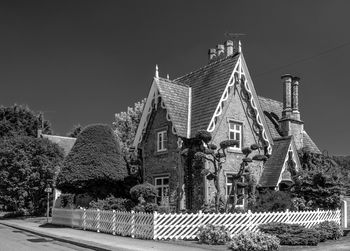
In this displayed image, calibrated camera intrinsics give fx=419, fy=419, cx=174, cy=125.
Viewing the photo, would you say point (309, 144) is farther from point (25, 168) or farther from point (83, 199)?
point (25, 168)

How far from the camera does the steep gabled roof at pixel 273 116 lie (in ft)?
96.7

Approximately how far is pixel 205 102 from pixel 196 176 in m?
4.48

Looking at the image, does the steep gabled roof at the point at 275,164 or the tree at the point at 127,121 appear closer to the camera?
the steep gabled roof at the point at 275,164

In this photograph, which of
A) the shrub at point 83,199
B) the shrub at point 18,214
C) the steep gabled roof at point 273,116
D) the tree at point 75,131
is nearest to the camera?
the shrub at point 83,199

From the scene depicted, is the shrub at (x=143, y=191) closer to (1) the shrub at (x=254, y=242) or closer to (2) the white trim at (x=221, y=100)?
(2) the white trim at (x=221, y=100)

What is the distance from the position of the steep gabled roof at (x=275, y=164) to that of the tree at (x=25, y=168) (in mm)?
17922

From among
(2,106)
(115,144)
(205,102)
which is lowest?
(115,144)

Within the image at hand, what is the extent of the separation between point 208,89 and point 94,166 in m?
8.22

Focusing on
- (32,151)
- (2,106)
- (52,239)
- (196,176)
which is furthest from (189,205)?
(2,106)

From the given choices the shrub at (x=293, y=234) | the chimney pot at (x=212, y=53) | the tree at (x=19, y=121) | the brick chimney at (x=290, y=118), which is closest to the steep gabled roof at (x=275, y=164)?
the brick chimney at (x=290, y=118)

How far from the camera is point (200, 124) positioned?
77.0ft

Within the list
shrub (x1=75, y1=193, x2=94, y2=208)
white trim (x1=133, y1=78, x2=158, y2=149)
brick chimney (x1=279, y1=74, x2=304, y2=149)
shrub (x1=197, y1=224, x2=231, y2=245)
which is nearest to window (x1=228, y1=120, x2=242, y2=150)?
white trim (x1=133, y1=78, x2=158, y2=149)

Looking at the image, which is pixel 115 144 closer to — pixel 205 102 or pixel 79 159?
pixel 79 159

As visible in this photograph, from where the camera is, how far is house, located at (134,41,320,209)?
2345cm
